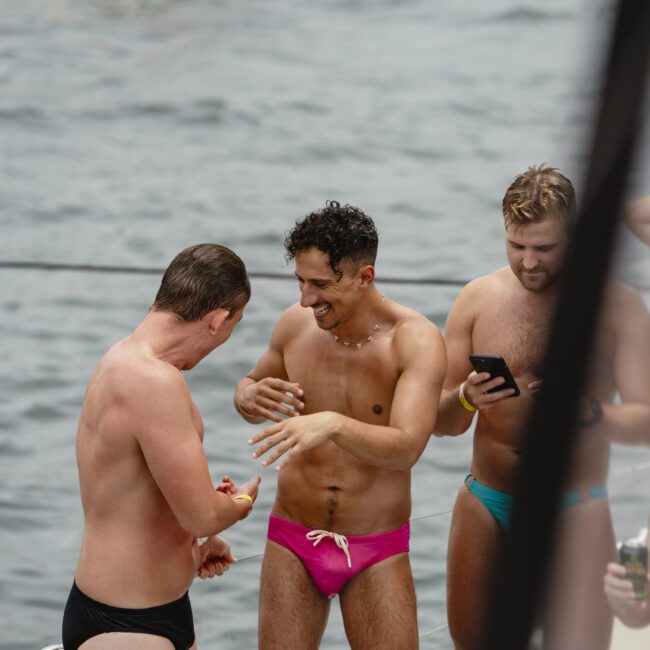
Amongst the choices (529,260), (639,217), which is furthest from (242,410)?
(639,217)

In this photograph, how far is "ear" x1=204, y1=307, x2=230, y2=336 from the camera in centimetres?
280

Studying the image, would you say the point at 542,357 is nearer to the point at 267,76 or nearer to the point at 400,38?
the point at 267,76

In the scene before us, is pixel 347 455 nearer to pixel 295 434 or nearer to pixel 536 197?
pixel 295 434

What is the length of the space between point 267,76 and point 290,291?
536cm

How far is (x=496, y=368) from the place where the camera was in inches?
118

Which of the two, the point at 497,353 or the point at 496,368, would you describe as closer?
the point at 496,368

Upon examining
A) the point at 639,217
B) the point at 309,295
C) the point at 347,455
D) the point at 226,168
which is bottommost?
the point at 226,168

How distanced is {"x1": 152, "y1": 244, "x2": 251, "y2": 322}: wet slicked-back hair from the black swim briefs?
623 millimetres

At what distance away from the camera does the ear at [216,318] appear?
9.18 feet

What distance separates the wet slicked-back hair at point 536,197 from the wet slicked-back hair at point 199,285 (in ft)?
2.17

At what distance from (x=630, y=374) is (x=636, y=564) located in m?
0.17

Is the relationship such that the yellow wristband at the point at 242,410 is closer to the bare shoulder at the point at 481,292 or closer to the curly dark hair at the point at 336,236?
the curly dark hair at the point at 336,236

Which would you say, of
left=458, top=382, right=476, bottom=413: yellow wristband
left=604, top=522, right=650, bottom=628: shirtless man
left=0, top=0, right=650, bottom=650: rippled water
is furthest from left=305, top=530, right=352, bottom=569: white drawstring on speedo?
left=604, top=522, right=650, bottom=628: shirtless man

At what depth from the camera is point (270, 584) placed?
3.28 meters
